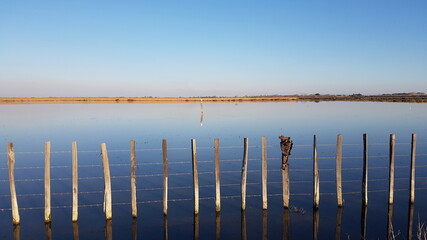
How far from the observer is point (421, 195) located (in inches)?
632

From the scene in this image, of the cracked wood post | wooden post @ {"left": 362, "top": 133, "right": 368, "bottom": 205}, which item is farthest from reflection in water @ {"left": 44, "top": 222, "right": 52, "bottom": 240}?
wooden post @ {"left": 362, "top": 133, "right": 368, "bottom": 205}

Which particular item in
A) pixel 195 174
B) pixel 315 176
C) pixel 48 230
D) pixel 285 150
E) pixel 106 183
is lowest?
pixel 48 230

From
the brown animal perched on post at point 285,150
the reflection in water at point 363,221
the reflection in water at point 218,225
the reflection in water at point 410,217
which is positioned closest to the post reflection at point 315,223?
the reflection in water at point 363,221

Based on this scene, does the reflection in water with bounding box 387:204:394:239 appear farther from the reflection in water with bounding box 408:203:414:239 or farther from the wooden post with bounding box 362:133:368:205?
the wooden post with bounding box 362:133:368:205

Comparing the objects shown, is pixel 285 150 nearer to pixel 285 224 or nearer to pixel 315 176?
pixel 315 176

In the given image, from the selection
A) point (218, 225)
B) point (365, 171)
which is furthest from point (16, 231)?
point (365, 171)

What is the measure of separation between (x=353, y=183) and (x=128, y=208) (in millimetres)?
10409

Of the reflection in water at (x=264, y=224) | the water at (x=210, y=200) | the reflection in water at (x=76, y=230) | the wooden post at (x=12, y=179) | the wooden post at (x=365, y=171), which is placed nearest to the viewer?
the wooden post at (x=12, y=179)

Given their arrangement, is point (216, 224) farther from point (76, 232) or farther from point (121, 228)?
point (76, 232)

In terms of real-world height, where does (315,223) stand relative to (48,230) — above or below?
below

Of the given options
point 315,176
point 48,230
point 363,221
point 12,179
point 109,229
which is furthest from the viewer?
point 315,176

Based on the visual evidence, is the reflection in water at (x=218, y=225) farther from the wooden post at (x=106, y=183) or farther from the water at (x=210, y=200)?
the wooden post at (x=106, y=183)

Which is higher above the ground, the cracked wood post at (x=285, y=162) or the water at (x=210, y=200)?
the cracked wood post at (x=285, y=162)

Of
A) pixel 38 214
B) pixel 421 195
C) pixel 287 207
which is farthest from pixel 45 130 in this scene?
pixel 421 195
